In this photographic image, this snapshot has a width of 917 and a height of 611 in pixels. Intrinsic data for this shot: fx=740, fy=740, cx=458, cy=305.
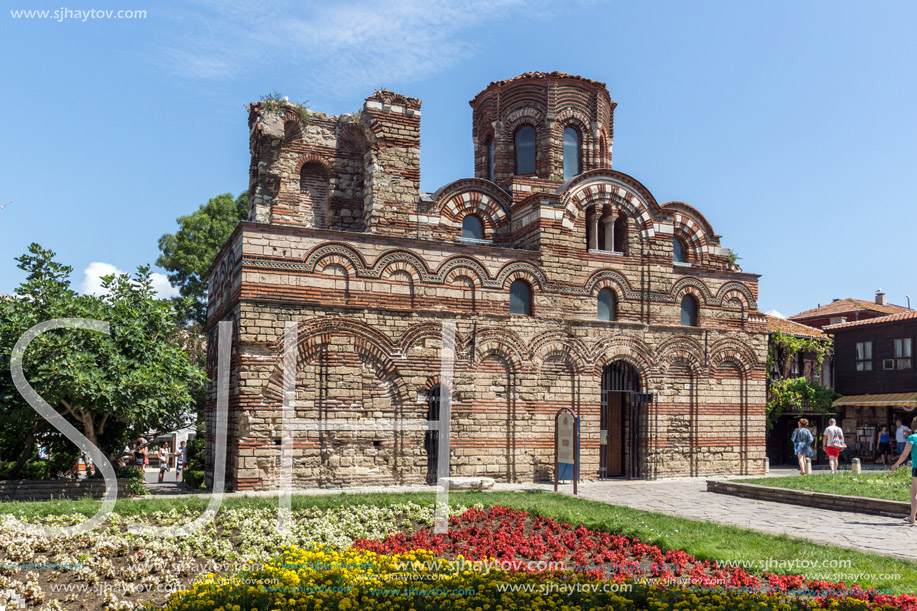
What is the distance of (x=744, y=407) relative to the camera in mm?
17969

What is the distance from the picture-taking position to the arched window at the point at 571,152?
2021cm

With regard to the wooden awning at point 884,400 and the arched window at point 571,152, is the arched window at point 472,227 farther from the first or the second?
the wooden awning at point 884,400

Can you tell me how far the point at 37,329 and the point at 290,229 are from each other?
4569 mm

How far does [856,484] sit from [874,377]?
12.9m

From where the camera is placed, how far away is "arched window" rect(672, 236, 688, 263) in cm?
1938

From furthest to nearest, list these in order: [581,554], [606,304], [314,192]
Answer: [314,192], [606,304], [581,554]

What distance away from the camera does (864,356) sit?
24922 millimetres

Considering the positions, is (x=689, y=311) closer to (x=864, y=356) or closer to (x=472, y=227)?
(x=472, y=227)

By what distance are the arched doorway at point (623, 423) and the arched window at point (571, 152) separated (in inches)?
236

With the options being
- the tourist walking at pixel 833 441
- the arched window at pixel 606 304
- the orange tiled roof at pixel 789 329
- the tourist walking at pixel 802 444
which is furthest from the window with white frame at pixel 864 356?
the arched window at pixel 606 304

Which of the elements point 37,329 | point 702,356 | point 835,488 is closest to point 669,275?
point 702,356

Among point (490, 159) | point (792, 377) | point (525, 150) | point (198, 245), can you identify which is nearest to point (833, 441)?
point (792, 377)

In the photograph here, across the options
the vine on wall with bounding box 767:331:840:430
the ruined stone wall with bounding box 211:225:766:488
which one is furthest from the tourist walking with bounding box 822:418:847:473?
the vine on wall with bounding box 767:331:840:430

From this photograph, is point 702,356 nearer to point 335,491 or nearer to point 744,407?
point 744,407
